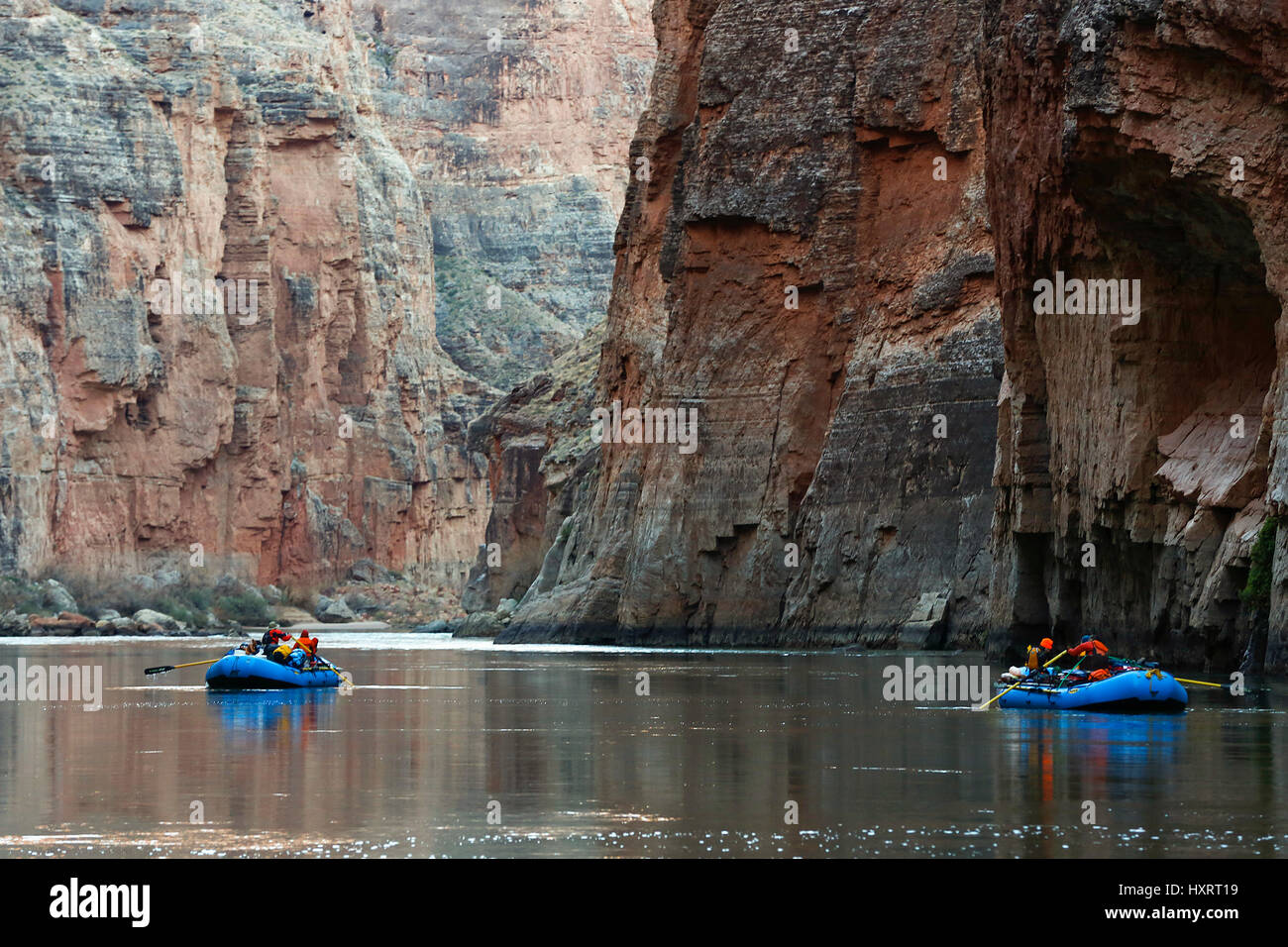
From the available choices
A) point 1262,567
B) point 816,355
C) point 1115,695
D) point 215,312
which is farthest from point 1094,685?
point 215,312

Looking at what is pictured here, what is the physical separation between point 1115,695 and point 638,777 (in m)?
12.7

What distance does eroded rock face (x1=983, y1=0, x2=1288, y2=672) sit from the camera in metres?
40.6

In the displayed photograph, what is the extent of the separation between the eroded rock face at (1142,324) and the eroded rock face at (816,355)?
39.7 feet

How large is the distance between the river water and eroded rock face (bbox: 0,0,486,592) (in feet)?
365

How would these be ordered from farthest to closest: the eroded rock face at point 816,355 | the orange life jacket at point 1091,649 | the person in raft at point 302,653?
the eroded rock face at point 816,355, the person in raft at point 302,653, the orange life jacket at point 1091,649

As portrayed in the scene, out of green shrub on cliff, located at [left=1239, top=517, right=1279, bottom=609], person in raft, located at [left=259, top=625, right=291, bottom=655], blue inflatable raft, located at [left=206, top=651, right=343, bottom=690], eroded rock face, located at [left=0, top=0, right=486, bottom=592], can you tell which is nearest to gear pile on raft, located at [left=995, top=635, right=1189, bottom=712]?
green shrub on cliff, located at [left=1239, top=517, right=1279, bottom=609]

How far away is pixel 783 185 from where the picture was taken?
7619cm

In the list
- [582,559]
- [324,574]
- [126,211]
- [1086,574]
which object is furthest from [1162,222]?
[324,574]

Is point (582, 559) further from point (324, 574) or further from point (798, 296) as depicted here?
point (324, 574)

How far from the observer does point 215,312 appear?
161500 millimetres

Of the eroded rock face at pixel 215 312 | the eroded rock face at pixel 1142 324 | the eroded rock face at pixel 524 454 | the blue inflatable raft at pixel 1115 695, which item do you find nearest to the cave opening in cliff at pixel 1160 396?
the eroded rock face at pixel 1142 324

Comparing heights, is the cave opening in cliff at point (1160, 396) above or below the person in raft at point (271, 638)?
above

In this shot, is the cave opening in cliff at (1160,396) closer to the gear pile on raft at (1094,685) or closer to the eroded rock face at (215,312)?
the gear pile on raft at (1094,685)

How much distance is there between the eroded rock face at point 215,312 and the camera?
148125 millimetres
